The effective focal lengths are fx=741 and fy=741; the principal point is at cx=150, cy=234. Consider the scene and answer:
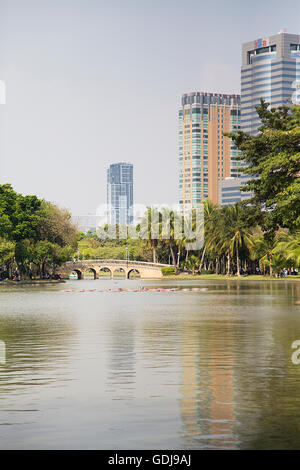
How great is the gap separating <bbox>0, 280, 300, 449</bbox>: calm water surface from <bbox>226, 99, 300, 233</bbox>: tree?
10868 millimetres

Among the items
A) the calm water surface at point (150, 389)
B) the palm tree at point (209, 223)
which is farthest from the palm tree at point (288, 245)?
the calm water surface at point (150, 389)

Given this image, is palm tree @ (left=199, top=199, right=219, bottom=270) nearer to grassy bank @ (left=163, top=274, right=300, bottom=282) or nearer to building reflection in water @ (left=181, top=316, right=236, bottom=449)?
grassy bank @ (left=163, top=274, right=300, bottom=282)

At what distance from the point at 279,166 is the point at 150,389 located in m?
29.9

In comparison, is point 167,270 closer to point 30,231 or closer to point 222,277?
point 222,277

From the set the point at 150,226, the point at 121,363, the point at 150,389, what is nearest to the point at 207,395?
the point at 150,389

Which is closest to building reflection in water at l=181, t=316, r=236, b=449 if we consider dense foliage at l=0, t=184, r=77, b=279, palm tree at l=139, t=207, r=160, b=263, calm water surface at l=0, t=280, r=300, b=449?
calm water surface at l=0, t=280, r=300, b=449

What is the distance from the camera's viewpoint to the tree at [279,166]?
40.4 metres

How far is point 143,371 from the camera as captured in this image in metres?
18.7

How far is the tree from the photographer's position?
4044 cm

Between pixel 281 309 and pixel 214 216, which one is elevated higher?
pixel 214 216

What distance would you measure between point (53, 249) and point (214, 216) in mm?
34273

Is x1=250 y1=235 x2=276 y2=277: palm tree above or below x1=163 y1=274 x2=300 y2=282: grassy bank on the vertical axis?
above
